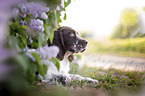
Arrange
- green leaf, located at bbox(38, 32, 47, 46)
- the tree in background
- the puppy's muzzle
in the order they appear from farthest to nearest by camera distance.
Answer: the tree in background, the puppy's muzzle, green leaf, located at bbox(38, 32, 47, 46)

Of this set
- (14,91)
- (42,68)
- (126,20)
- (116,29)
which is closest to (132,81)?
(42,68)

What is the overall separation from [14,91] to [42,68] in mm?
502

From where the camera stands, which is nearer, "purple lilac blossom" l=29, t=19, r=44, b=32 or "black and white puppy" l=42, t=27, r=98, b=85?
"purple lilac blossom" l=29, t=19, r=44, b=32

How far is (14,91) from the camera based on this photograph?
755 millimetres

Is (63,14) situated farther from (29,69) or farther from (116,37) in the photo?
(116,37)

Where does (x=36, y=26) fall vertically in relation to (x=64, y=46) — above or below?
above

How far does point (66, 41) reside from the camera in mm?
2322

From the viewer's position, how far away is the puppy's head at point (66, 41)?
2.29 meters

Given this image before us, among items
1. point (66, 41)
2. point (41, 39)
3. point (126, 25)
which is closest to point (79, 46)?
point (66, 41)

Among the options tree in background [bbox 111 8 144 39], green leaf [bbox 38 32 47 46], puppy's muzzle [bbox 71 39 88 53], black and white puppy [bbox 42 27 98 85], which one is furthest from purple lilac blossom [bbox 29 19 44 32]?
tree in background [bbox 111 8 144 39]

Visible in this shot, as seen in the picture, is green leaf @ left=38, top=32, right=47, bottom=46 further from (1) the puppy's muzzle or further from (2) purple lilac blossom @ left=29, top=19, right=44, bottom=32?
(1) the puppy's muzzle

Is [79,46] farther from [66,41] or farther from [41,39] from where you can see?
[41,39]

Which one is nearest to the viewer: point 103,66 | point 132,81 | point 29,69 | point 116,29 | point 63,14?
point 29,69

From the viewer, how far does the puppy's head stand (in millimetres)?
2286
